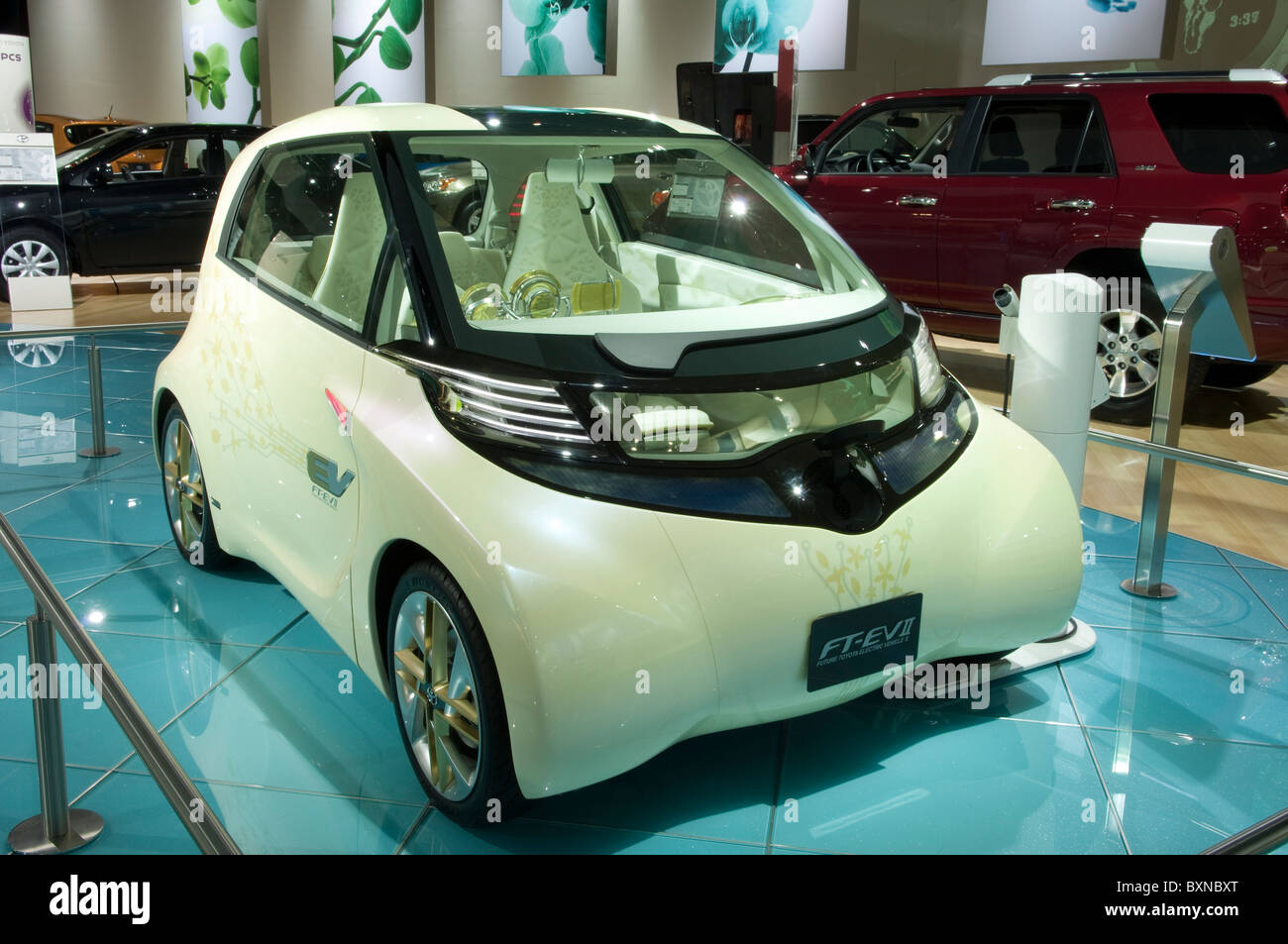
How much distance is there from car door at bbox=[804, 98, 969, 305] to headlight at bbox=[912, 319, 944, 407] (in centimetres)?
388

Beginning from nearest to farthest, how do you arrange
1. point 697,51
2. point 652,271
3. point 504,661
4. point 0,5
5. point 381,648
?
point 504,661 < point 381,648 < point 652,271 < point 0,5 < point 697,51

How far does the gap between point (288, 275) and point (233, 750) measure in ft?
4.21

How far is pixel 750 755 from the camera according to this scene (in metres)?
2.70

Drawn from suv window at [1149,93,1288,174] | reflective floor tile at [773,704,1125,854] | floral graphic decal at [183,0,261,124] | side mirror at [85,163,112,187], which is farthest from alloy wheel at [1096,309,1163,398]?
floral graphic decal at [183,0,261,124]

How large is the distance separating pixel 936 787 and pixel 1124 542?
7.01 ft

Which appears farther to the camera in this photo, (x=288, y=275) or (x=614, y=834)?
(x=288, y=275)

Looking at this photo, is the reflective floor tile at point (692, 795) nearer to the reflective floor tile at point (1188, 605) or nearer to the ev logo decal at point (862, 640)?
the ev logo decal at point (862, 640)

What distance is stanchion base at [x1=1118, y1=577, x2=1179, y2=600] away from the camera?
12.3 ft

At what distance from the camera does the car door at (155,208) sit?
952 cm

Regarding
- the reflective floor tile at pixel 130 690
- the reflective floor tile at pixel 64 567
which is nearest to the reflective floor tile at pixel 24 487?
the reflective floor tile at pixel 64 567

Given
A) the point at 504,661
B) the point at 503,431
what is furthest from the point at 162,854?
the point at 503,431

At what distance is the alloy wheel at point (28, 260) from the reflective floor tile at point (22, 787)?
7.65 metres

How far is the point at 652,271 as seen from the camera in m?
3.54
